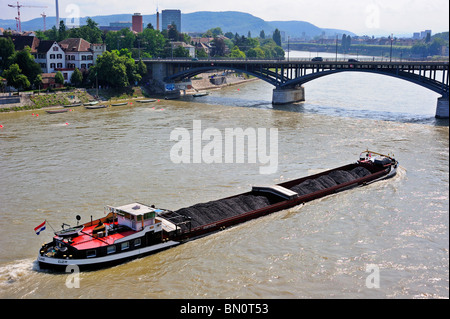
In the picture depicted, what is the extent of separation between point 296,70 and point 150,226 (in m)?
64.2

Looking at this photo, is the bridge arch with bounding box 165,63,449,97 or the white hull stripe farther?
the bridge arch with bounding box 165,63,449,97

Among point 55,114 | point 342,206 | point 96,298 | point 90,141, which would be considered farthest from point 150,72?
point 96,298

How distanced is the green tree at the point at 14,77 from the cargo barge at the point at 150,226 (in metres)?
53.5

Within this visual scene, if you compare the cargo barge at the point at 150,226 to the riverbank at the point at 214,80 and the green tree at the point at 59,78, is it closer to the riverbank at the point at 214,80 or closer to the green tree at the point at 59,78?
the green tree at the point at 59,78

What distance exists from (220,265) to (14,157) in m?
28.0

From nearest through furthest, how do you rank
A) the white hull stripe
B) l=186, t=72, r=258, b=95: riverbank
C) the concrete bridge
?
the white hull stripe → the concrete bridge → l=186, t=72, r=258, b=95: riverbank

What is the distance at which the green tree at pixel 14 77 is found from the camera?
74.8m

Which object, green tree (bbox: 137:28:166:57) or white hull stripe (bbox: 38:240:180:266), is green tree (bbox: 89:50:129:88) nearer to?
green tree (bbox: 137:28:166:57)

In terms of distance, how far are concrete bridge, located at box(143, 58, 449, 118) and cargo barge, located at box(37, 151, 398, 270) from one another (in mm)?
40941

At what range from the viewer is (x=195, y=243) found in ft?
88.3

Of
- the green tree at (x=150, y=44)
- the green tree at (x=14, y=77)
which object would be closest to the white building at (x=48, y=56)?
the green tree at (x=14, y=77)

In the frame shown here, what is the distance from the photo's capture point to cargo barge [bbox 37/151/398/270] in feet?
78.5

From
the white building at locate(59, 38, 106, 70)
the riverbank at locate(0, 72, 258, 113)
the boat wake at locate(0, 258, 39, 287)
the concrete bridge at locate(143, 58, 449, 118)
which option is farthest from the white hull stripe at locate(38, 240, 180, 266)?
the white building at locate(59, 38, 106, 70)

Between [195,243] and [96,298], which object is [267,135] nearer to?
[195,243]
